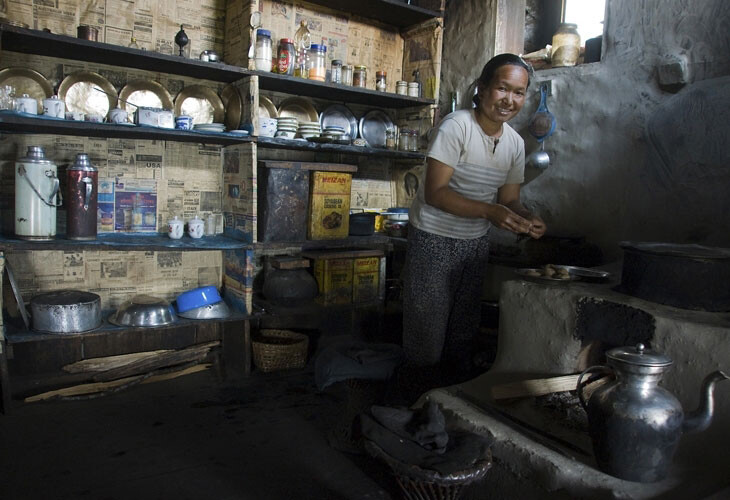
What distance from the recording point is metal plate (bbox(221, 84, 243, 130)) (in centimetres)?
331

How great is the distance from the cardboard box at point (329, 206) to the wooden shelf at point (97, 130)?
1.85 ft

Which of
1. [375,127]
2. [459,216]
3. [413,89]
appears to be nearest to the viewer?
[459,216]

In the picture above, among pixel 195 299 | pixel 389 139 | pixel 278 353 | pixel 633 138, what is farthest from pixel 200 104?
pixel 633 138

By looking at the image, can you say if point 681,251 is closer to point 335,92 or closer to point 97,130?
point 335,92

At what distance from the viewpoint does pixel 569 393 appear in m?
2.12

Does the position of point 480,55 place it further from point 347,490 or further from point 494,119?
point 347,490

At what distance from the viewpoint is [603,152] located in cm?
310

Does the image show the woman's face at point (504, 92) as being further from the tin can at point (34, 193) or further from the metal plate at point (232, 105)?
the tin can at point (34, 193)

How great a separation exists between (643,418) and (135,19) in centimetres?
324

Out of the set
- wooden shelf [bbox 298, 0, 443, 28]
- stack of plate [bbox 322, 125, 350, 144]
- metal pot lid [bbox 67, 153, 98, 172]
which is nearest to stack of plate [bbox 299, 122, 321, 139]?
stack of plate [bbox 322, 125, 350, 144]

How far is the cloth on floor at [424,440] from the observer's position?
151cm

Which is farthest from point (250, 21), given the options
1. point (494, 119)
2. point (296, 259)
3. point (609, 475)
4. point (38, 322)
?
point (609, 475)

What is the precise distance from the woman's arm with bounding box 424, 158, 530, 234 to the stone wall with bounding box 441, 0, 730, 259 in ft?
3.82

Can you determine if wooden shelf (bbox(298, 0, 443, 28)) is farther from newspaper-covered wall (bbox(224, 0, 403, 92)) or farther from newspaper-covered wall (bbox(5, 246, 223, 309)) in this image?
newspaper-covered wall (bbox(5, 246, 223, 309))
